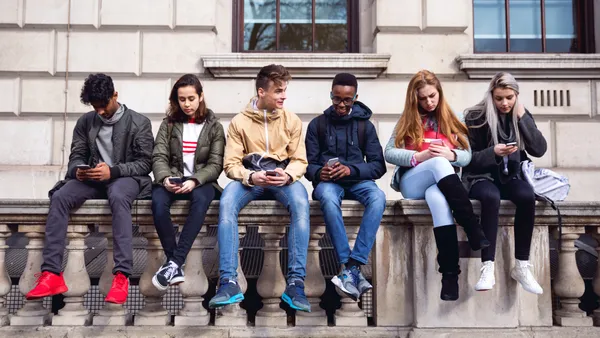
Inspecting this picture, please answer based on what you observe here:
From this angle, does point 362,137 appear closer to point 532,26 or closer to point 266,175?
point 266,175

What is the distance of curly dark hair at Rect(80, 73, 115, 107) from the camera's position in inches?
163

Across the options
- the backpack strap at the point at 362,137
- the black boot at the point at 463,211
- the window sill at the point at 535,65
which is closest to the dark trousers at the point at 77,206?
the backpack strap at the point at 362,137

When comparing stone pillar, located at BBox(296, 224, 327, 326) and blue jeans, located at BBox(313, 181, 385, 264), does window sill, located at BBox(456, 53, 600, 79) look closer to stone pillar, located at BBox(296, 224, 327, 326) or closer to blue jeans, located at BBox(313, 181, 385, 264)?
blue jeans, located at BBox(313, 181, 385, 264)

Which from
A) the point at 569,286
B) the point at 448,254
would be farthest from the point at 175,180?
the point at 569,286

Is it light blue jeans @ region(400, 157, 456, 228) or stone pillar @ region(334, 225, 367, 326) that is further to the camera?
stone pillar @ region(334, 225, 367, 326)

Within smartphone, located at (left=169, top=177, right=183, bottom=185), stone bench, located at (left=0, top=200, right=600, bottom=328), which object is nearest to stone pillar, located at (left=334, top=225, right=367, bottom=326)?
stone bench, located at (left=0, top=200, right=600, bottom=328)

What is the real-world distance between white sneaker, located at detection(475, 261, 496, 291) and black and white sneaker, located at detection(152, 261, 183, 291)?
1985mm

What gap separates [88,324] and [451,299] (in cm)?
254

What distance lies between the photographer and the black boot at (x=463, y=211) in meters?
3.52

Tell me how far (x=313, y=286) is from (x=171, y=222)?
3.61ft

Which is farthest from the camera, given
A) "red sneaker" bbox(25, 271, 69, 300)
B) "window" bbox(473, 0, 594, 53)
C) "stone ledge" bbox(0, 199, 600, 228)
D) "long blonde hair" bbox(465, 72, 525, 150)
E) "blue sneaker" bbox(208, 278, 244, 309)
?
"window" bbox(473, 0, 594, 53)

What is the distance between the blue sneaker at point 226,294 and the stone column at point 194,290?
1.17 ft

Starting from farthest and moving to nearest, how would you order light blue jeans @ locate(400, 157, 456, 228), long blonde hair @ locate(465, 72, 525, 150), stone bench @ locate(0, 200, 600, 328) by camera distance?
long blonde hair @ locate(465, 72, 525, 150)
stone bench @ locate(0, 200, 600, 328)
light blue jeans @ locate(400, 157, 456, 228)

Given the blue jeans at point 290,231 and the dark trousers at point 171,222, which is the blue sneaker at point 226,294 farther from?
the dark trousers at point 171,222
